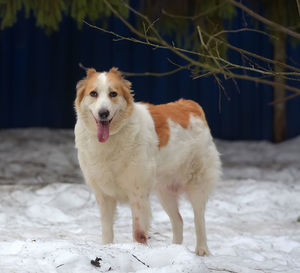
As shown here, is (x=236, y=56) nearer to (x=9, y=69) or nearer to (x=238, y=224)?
(x=9, y=69)

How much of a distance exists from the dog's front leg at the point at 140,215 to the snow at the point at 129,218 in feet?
1.28

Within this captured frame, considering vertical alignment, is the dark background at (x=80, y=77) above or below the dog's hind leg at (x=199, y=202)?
above

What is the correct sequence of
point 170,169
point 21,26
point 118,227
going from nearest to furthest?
point 170,169, point 118,227, point 21,26

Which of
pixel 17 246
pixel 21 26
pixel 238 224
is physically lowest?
pixel 238 224

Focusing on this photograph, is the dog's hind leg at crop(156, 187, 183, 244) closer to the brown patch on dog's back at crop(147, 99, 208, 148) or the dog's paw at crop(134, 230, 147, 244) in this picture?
the brown patch on dog's back at crop(147, 99, 208, 148)

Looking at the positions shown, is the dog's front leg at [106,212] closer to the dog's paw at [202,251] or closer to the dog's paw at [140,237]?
the dog's paw at [140,237]

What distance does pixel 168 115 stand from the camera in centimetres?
491

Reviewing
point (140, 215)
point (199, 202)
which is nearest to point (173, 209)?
point (199, 202)

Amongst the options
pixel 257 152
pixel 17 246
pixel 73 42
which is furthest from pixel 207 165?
pixel 73 42

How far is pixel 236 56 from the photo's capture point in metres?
10.8

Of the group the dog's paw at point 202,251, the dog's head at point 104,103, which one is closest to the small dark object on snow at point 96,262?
the dog's head at point 104,103

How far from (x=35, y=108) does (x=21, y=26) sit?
1.64 metres

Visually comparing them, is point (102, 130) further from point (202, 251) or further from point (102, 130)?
point (202, 251)

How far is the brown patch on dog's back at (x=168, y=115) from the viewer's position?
186 inches
